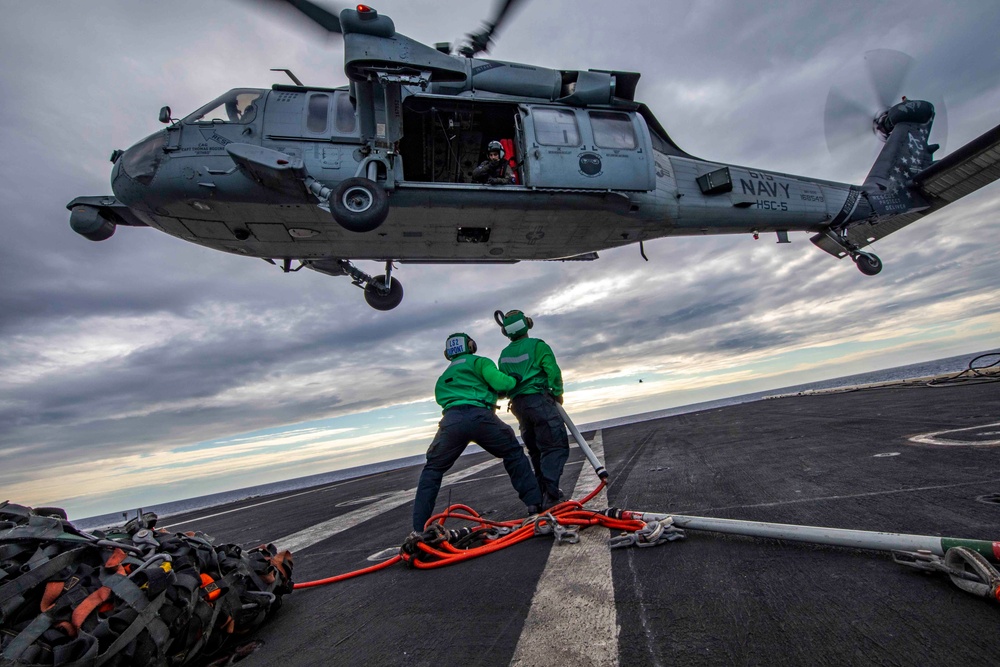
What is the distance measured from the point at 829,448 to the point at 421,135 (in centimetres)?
902

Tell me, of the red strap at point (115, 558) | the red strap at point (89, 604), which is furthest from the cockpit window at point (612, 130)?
the red strap at point (89, 604)

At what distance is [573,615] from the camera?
6.65 feet

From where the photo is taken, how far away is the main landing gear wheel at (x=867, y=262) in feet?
39.5

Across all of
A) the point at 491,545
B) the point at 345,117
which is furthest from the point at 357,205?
the point at 491,545

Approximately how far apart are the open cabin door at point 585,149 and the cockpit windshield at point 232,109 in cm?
482

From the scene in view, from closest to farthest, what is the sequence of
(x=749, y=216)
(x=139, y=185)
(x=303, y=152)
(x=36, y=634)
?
(x=36, y=634) < (x=139, y=185) < (x=303, y=152) < (x=749, y=216)

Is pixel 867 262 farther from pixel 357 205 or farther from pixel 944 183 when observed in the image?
pixel 357 205

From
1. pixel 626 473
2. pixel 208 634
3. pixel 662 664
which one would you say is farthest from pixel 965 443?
pixel 208 634

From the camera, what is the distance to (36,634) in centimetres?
168

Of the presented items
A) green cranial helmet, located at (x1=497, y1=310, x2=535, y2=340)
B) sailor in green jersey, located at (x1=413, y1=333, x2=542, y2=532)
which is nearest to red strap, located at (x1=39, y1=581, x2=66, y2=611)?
sailor in green jersey, located at (x1=413, y1=333, x2=542, y2=532)

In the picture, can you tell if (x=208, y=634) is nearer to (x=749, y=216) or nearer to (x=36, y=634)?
(x=36, y=634)

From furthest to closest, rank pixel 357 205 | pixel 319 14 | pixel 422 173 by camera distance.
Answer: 1. pixel 422 173
2. pixel 357 205
3. pixel 319 14

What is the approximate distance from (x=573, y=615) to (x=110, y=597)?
1.96 m

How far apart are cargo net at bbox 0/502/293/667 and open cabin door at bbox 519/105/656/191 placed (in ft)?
24.4
